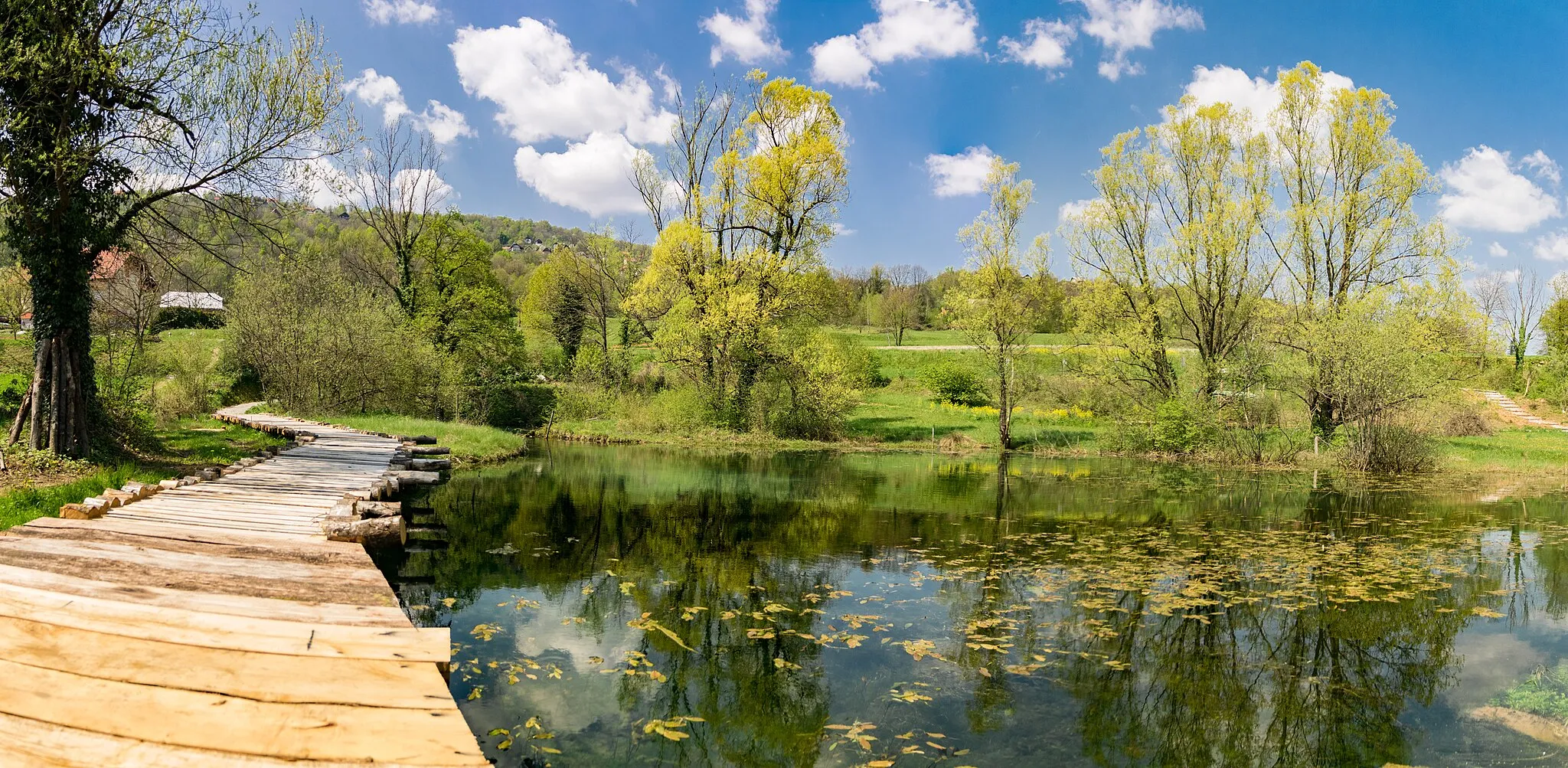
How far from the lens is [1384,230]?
2814cm

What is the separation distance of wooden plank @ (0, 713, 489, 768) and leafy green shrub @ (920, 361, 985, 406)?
135 ft

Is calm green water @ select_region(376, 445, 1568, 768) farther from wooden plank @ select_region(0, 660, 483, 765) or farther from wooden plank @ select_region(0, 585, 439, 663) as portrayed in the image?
wooden plank @ select_region(0, 660, 483, 765)

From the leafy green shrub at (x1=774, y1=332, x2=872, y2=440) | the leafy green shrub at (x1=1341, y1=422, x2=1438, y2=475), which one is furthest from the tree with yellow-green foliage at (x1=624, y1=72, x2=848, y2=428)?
the leafy green shrub at (x1=1341, y1=422, x2=1438, y2=475)

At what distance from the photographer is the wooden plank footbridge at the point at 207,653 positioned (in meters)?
3.52

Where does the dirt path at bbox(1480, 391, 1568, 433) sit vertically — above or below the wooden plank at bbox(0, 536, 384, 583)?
above

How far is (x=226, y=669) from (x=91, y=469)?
10.1m

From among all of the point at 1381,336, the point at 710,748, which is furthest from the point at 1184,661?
the point at 1381,336

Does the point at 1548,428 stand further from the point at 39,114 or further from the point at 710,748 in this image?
the point at 39,114

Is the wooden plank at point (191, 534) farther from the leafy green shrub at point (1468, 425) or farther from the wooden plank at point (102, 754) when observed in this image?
the leafy green shrub at point (1468, 425)

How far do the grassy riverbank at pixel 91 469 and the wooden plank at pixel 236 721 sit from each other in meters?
6.11

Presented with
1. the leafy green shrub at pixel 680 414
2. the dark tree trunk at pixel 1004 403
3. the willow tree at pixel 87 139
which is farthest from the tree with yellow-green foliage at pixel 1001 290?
the willow tree at pixel 87 139

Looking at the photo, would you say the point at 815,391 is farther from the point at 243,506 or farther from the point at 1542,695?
the point at 1542,695

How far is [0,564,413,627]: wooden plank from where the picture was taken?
5.38 m

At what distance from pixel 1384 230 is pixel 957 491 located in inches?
783
